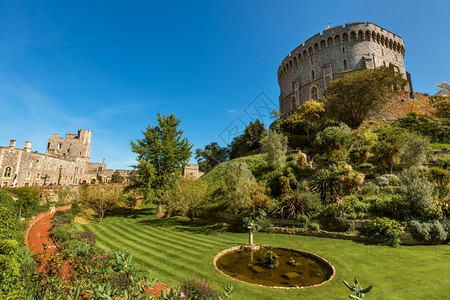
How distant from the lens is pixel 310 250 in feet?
40.3

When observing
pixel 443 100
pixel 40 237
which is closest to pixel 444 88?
pixel 443 100

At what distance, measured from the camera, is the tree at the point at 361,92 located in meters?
32.5

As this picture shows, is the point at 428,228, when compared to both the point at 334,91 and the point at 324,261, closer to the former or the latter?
the point at 324,261

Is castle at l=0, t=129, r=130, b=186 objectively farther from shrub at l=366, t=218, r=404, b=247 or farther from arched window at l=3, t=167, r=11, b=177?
shrub at l=366, t=218, r=404, b=247

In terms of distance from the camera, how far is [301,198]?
16938 millimetres

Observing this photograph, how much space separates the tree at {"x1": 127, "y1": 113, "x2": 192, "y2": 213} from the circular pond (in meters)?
14.1

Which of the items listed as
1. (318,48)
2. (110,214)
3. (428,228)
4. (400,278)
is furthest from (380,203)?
(318,48)

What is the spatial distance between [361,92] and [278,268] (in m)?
33.5

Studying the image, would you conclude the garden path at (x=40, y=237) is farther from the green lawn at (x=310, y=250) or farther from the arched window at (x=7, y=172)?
the arched window at (x=7, y=172)

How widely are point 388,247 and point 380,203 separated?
3.85 m

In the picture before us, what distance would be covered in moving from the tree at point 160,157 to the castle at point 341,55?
35.3 m

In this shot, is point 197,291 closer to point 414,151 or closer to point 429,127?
point 414,151

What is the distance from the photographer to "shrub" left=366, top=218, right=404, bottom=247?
473 inches

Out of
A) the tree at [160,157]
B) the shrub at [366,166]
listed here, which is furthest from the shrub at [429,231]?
the tree at [160,157]
